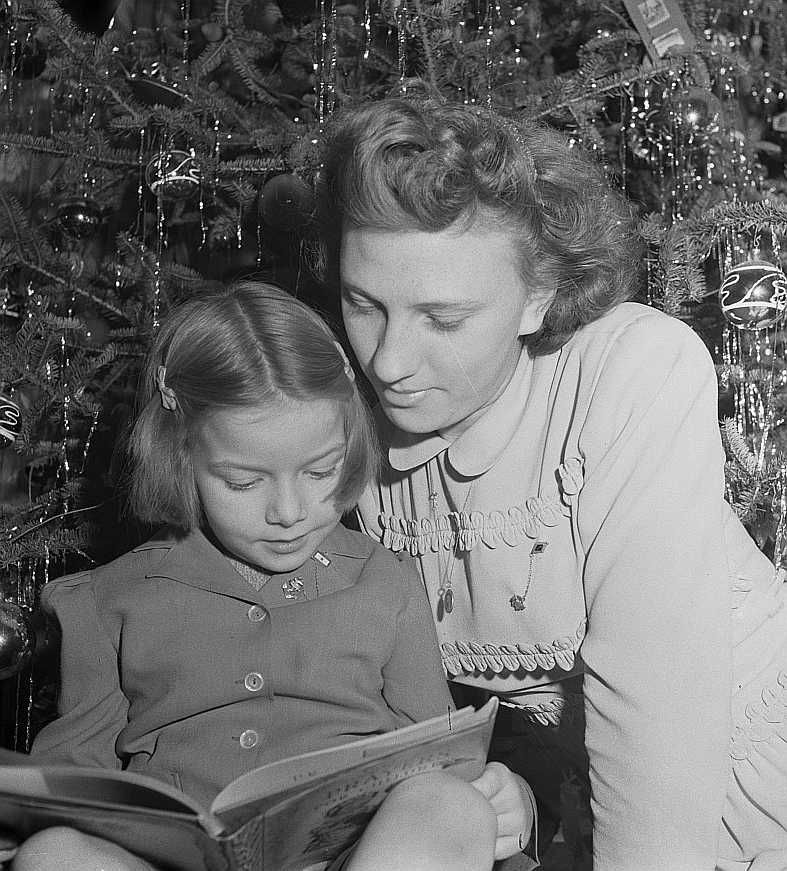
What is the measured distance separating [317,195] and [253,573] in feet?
1.77

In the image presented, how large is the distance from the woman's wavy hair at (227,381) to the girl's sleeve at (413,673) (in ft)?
0.57

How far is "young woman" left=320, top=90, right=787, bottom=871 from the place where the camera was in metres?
1.27

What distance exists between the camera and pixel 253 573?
4.53 feet

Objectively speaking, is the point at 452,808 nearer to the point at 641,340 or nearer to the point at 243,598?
the point at 243,598

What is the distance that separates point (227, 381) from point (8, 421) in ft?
1.90

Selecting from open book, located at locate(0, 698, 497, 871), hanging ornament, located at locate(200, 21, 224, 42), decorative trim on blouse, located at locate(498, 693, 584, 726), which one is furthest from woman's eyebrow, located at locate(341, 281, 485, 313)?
hanging ornament, located at locate(200, 21, 224, 42)

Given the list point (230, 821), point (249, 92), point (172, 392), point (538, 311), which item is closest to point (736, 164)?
point (538, 311)

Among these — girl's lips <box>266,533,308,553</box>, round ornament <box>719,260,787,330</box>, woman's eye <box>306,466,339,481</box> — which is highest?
round ornament <box>719,260,787,330</box>

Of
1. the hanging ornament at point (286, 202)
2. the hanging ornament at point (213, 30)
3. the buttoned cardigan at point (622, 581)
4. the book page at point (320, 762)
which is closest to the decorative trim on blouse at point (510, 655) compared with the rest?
the buttoned cardigan at point (622, 581)

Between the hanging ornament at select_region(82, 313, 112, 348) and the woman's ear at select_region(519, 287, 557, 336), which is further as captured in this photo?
the hanging ornament at select_region(82, 313, 112, 348)

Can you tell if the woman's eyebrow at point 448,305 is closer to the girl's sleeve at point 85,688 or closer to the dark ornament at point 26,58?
the girl's sleeve at point 85,688

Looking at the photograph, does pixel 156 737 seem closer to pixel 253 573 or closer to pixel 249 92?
pixel 253 573

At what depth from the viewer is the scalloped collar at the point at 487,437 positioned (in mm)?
1435

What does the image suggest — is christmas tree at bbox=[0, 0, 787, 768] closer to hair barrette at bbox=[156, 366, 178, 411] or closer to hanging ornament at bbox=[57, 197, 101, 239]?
hanging ornament at bbox=[57, 197, 101, 239]
